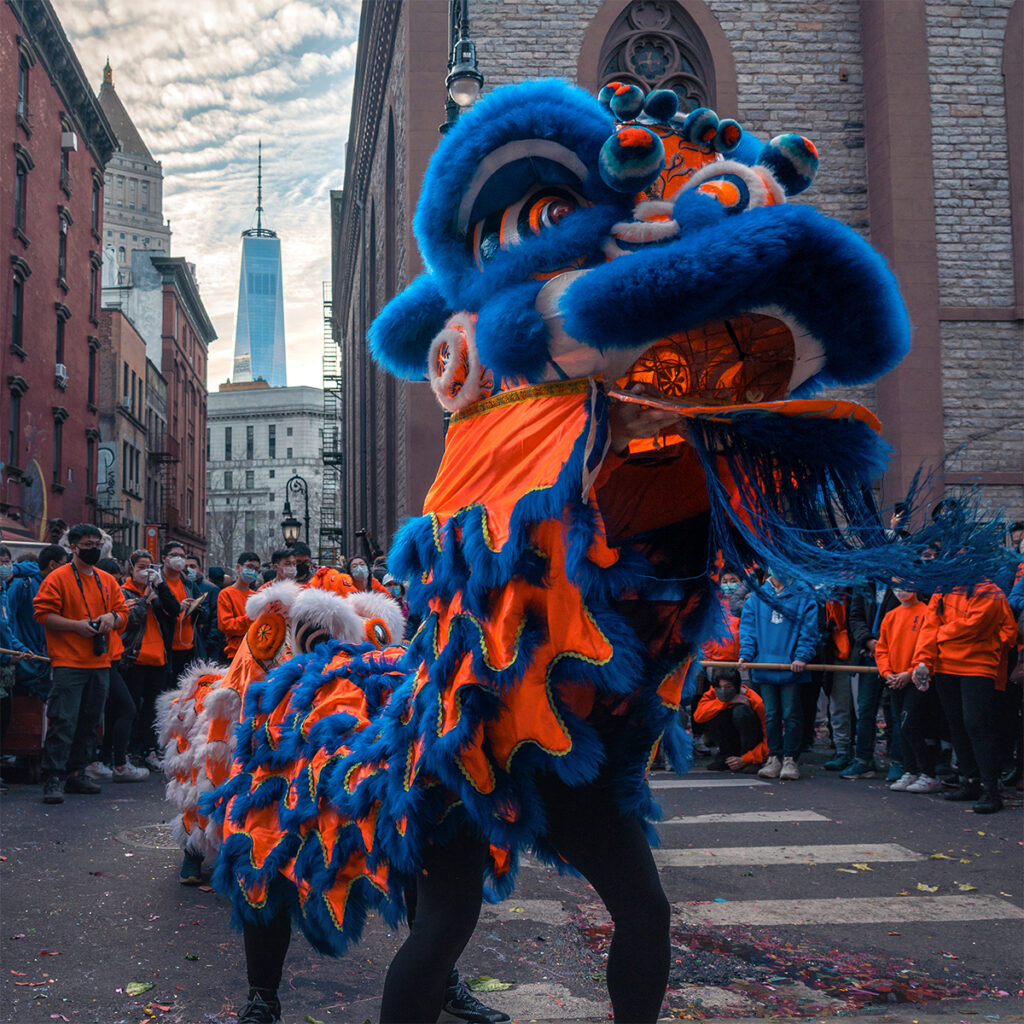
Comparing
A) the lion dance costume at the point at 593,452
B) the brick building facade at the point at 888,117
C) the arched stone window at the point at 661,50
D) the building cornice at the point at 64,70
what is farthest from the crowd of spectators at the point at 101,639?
the building cornice at the point at 64,70

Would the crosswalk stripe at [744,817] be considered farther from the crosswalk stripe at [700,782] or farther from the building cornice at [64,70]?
the building cornice at [64,70]

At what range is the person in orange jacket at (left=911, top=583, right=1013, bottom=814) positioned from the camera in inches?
292

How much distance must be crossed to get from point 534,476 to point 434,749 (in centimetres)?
61

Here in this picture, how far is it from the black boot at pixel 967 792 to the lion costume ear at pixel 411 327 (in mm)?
6823

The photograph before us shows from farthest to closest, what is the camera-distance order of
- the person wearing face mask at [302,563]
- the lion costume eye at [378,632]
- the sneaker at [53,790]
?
the sneaker at [53,790] → the person wearing face mask at [302,563] → the lion costume eye at [378,632]

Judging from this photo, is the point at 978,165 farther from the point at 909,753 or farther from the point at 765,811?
the point at 765,811

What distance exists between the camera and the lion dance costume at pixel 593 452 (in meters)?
2.03

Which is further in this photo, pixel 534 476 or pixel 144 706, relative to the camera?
pixel 144 706

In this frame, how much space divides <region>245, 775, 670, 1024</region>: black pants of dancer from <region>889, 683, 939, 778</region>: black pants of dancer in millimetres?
6557

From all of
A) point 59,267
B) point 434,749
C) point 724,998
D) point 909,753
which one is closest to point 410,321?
point 434,749

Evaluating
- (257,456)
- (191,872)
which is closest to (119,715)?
(191,872)

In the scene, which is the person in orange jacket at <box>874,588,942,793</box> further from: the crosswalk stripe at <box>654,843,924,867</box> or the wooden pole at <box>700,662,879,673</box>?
the crosswalk stripe at <box>654,843,924,867</box>

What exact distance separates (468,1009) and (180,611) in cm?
760

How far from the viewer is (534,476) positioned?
2.11 m
